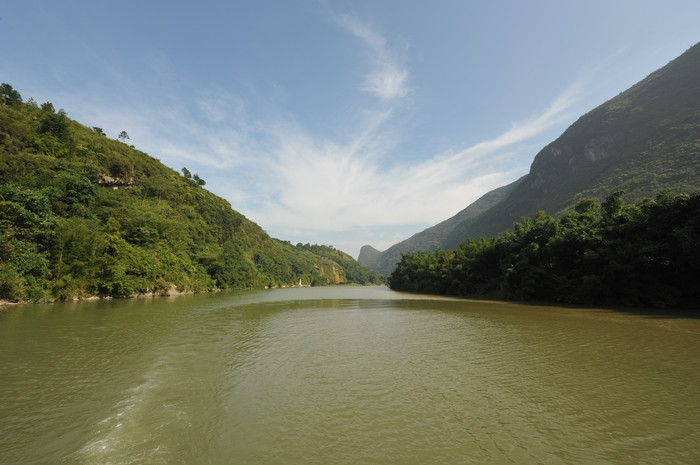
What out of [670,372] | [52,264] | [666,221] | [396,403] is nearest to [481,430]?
[396,403]

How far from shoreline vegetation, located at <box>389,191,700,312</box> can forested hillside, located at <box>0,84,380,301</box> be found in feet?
163

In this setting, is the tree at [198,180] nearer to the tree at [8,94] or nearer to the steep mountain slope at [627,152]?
the tree at [8,94]

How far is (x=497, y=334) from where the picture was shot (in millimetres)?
16281

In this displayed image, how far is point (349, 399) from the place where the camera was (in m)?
7.81

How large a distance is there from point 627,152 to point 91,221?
438ft

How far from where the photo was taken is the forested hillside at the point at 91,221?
30484 mm

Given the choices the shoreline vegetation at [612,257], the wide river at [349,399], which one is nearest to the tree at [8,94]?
the wide river at [349,399]

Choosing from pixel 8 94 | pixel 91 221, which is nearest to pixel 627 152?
pixel 91 221

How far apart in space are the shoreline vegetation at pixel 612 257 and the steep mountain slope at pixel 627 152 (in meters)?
31.6

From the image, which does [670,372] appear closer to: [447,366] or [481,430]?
[447,366]

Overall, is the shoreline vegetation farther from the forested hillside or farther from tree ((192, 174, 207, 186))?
tree ((192, 174, 207, 186))

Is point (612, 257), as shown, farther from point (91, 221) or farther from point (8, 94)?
point (8, 94)

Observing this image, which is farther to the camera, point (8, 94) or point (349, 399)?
point (8, 94)

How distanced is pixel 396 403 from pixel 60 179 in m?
50.8
